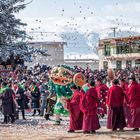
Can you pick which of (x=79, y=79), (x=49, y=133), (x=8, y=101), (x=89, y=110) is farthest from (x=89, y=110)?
(x=8, y=101)

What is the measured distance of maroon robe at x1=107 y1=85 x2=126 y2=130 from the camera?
16094mm

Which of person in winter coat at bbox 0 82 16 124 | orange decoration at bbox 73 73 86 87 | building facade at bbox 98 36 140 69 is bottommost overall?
person in winter coat at bbox 0 82 16 124

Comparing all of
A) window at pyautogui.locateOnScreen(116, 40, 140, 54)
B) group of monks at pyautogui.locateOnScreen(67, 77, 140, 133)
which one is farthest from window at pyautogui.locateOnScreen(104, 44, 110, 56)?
group of monks at pyautogui.locateOnScreen(67, 77, 140, 133)

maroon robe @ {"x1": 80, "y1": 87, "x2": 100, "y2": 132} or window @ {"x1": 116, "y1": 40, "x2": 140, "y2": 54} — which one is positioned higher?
window @ {"x1": 116, "y1": 40, "x2": 140, "y2": 54}

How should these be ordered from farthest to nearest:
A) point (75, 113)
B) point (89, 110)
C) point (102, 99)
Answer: point (102, 99) < point (75, 113) < point (89, 110)

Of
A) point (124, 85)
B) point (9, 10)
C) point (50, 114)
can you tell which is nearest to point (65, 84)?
point (124, 85)

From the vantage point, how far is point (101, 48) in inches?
3292

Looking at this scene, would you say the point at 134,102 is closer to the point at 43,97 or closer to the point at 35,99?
the point at 43,97

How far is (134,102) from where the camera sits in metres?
16.2

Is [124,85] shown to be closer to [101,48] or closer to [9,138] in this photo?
[9,138]

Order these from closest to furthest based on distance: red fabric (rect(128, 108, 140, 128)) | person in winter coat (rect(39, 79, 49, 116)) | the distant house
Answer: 1. red fabric (rect(128, 108, 140, 128))
2. person in winter coat (rect(39, 79, 49, 116))
3. the distant house

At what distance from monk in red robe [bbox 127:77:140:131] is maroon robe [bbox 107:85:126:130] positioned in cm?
28

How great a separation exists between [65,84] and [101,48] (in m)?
65.5

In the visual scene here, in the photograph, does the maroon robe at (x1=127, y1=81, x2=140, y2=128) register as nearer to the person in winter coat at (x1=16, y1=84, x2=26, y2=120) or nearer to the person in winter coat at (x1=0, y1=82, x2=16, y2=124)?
the person in winter coat at (x1=0, y1=82, x2=16, y2=124)
